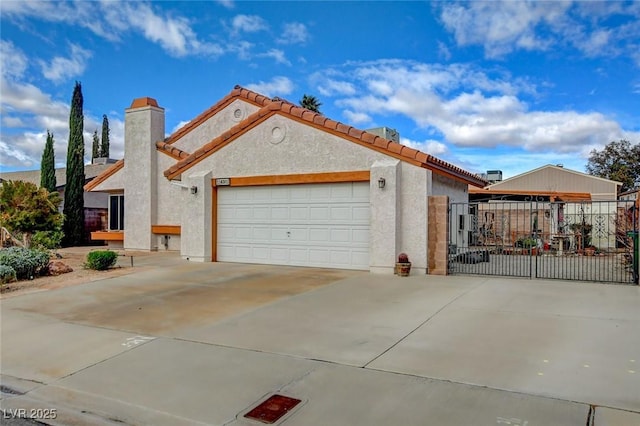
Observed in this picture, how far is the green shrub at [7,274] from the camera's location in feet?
37.5

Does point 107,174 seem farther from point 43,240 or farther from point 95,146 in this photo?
point 95,146

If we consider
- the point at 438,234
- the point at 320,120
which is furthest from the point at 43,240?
the point at 438,234

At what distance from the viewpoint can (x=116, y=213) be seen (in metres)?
22.3

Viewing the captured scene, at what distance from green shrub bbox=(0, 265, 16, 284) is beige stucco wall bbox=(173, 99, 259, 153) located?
34.8 ft

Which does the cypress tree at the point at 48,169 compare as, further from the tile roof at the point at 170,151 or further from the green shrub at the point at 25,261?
the green shrub at the point at 25,261

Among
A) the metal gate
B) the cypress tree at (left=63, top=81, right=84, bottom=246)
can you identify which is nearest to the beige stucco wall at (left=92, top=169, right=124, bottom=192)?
the cypress tree at (left=63, top=81, right=84, bottom=246)

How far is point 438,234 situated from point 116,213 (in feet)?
54.4

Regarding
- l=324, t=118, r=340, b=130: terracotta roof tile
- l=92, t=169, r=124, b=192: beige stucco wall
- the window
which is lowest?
the window

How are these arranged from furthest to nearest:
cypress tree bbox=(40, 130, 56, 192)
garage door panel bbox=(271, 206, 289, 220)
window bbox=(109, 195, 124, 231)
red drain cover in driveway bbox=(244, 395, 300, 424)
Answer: cypress tree bbox=(40, 130, 56, 192) < window bbox=(109, 195, 124, 231) < garage door panel bbox=(271, 206, 289, 220) < red drain cover in driveway bbox=(244, 395, 300, 424)

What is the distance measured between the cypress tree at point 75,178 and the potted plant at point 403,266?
1951cm

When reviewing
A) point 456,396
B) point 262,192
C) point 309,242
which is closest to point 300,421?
point 456,396

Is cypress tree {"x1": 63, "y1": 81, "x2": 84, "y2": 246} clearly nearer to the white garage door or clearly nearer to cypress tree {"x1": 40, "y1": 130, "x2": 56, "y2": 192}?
cypress tree {"x1": 40, "y1": 130, "x2": 56, "y2": 192}

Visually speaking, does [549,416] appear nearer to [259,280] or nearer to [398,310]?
[398,310]

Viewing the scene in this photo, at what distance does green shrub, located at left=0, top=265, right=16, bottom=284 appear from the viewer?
37.5 ft
